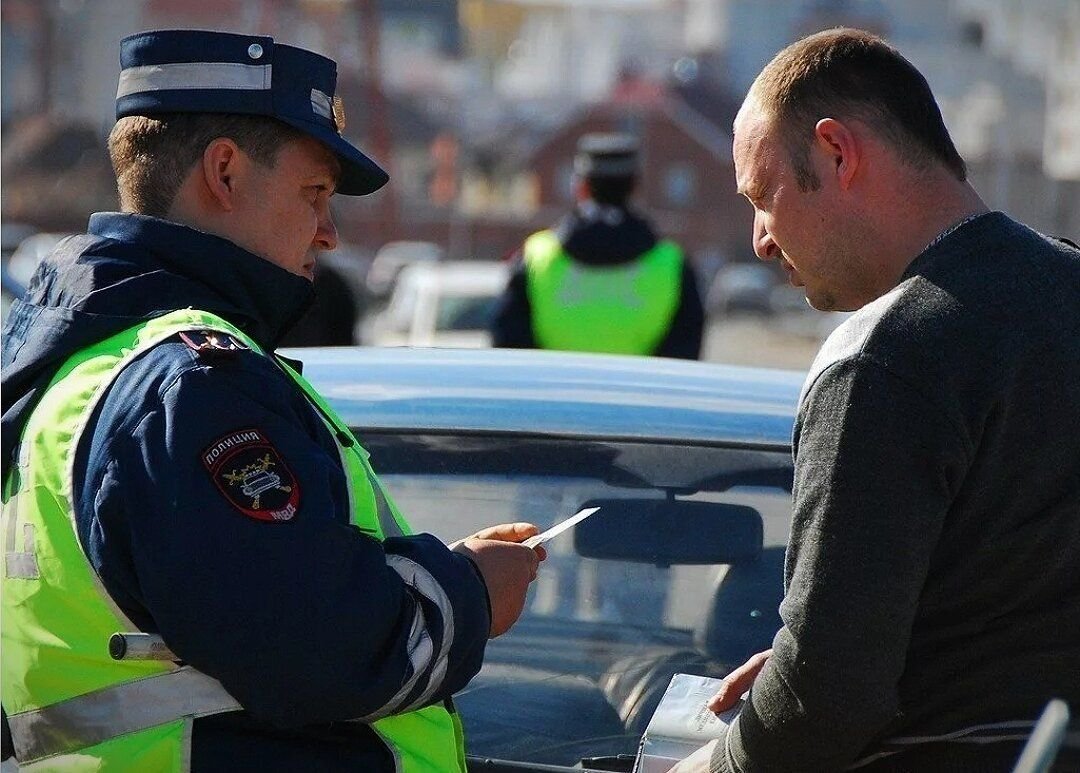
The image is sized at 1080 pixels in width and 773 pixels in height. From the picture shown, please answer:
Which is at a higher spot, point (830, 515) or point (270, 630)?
point (830, 515)

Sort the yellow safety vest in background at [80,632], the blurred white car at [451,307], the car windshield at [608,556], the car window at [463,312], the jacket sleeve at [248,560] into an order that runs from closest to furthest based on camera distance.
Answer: the jacket sleeve at [248,560] < the yellow safety vest in background at [80,632] < the car windshield at [608,556] < the blurred white car at [451,307] < the car window at [463,312]

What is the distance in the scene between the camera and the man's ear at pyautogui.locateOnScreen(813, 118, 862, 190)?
6.74 feet

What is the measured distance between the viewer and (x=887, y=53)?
82.8 inches

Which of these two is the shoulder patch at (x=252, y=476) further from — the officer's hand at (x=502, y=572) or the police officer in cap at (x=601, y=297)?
the police officer in cap at (x=601, y=297)

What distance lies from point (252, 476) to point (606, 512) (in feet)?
3.81

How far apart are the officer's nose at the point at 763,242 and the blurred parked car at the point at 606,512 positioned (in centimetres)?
66

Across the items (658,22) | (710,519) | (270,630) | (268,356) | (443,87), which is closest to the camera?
(270,630)

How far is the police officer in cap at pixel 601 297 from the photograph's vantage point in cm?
591

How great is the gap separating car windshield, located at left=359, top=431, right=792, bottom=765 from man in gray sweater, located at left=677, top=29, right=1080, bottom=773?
27.7 inches

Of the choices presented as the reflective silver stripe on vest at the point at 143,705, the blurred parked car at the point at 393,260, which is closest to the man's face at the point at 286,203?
the reflective silver stripe on vest at the point at 143,705

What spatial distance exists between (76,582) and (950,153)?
122 centimetres

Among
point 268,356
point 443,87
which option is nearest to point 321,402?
point 268,356

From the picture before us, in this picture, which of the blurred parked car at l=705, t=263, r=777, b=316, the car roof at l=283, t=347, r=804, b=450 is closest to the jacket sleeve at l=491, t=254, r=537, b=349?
the car roof at l=283, t=347, r=804, b=450

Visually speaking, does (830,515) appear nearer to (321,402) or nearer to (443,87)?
(321,402)
